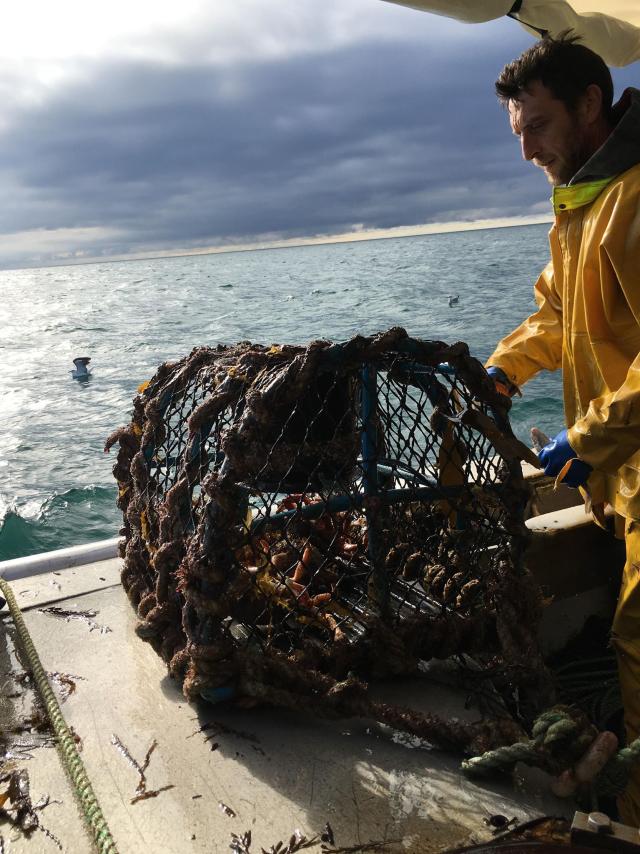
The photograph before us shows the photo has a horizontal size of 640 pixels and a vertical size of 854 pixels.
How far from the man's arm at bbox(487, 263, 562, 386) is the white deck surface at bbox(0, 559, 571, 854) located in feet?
4.46

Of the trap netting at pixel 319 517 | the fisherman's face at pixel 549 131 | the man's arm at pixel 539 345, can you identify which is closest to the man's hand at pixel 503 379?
the man's arm at pixel 539 345

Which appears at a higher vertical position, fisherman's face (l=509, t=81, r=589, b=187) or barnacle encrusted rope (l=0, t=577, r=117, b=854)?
fisherman's face (l=509, t=81, r=589, b=187)

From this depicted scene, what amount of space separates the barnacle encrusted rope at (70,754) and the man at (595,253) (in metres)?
1.69

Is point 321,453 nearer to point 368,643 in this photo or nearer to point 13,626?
point 368,643

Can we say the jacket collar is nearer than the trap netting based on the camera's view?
No

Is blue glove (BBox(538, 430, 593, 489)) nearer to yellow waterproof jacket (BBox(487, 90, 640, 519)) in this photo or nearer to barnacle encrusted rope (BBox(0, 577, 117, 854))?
yellow waterproof jacket (BBox(487, 90, 640, 519))

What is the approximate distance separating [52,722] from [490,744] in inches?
52.9

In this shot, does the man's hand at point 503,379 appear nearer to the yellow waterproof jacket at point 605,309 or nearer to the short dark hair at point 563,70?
the yellow waterproof jacket at point 605,309

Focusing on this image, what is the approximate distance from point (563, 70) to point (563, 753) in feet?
7.24

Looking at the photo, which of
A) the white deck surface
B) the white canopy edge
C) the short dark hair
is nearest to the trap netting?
the white deck surface

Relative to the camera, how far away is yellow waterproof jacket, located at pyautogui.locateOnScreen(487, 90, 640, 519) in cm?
212

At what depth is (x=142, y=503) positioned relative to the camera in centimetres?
273

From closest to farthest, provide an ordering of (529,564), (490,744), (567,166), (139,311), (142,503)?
1. (490,744)
2. (567,166)
3. (142,503)
4. (529,564)
5. (139,311)

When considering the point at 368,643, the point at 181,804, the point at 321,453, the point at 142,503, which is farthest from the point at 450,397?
the point at 181,804
